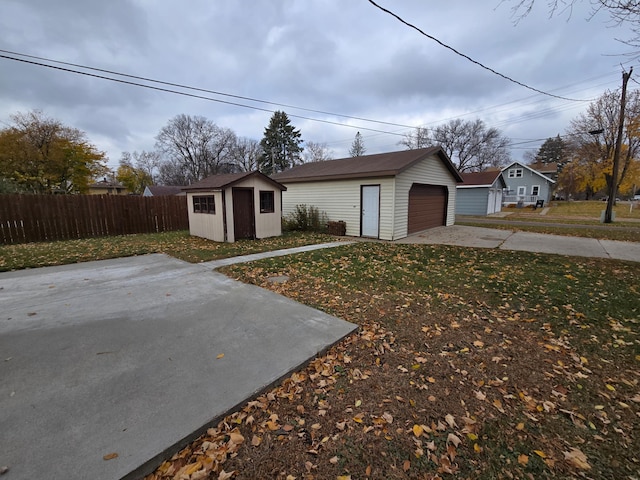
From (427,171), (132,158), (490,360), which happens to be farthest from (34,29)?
(132,158)

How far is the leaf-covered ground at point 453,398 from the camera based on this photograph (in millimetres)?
1735

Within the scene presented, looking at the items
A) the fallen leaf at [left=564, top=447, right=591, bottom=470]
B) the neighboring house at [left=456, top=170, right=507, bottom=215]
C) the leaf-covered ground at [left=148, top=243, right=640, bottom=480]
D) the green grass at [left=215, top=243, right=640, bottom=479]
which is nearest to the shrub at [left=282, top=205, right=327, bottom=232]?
the green grass at [left=215, top=243, right=640, bottom=479]

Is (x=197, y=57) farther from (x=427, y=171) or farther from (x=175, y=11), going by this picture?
(x=427, y=171)

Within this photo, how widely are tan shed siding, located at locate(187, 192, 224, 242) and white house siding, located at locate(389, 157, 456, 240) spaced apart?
21.5 feet

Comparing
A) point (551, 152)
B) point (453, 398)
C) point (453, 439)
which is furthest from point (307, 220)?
point (551, 152)

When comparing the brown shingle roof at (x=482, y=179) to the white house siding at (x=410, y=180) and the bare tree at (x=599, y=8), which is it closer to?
the white house siding at (x=410, y=180)

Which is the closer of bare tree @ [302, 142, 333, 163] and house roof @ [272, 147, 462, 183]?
house roof @ [272, 147, 462, 183]

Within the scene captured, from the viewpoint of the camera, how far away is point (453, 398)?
2.31 metres

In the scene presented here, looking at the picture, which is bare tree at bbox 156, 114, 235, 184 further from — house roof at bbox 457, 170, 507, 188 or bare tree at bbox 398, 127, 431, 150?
house roof at bbox 457, 170, 507, 188

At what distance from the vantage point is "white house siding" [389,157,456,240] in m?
10.6

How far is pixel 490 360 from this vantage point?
2.85 meters

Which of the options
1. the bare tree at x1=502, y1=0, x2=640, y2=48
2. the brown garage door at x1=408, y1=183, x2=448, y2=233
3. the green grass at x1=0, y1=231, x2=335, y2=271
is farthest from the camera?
the brown garage door at x1=408, y1=183, x2=448, y2=233

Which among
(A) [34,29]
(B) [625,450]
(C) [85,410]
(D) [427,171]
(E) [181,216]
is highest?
(A) [34,29]

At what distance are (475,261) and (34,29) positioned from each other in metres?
13.0
